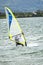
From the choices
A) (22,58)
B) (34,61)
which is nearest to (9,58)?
(22,58)

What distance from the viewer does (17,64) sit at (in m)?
23.9

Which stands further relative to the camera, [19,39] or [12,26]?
[12,26]

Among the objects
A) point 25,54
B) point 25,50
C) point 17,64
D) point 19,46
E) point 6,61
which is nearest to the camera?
point 17,64

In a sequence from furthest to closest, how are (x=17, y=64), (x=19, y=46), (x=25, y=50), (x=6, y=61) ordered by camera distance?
(x=19, y=46)
(x=25, y=50)
(x=6, y=61)
(x=17, y=64)

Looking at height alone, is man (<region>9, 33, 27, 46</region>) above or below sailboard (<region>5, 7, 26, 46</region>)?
below

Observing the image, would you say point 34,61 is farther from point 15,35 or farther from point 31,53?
point 15,35

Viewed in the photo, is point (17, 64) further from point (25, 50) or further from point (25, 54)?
point (25, 50)

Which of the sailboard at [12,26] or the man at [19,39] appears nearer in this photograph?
the man at [19,39]

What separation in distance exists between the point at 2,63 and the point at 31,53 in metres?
5.80

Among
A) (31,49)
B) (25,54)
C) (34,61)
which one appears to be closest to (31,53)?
(25,54)

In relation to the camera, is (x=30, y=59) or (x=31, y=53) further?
(x=31, y=53)

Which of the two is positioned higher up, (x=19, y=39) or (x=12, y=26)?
(x=12, y=26)

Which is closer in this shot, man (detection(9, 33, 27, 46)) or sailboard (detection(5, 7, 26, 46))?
man (detection(9, 33, 27, 46))

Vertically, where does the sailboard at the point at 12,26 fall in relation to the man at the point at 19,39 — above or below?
A: above
